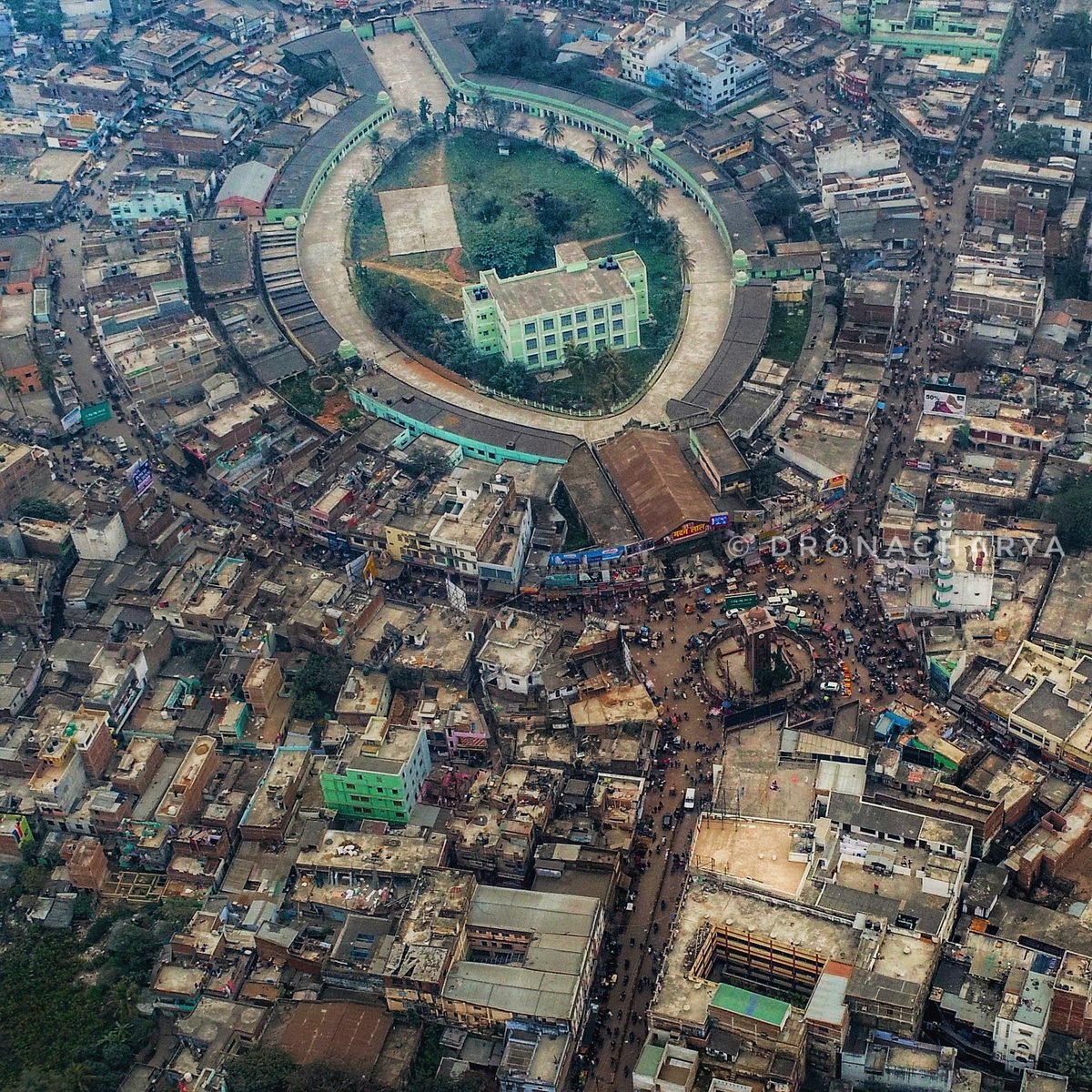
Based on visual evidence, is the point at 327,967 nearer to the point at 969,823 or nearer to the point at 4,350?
the point at 969,823

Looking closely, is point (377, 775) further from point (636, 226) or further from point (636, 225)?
point (636, 225)

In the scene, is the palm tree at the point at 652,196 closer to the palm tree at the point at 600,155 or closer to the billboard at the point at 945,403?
the palm tree at the point at 600,155

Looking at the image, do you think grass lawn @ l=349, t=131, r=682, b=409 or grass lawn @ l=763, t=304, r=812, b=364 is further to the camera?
grass lawn @ l=349, t=131, r=682, b=409

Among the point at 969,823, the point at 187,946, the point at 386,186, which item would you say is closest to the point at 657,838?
the point at 969,823

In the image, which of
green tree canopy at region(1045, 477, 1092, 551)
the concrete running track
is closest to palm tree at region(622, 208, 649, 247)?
the concrete running track

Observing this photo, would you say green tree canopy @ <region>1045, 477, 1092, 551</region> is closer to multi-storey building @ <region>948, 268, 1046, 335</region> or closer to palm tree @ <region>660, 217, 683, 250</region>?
multi-storey building @ <region>948, 268, 1046, 335</region>

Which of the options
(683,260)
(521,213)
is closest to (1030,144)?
(683,260)

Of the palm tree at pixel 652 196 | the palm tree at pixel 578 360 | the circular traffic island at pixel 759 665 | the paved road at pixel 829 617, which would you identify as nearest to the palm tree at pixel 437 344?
the palm tree at pixel 578 360
